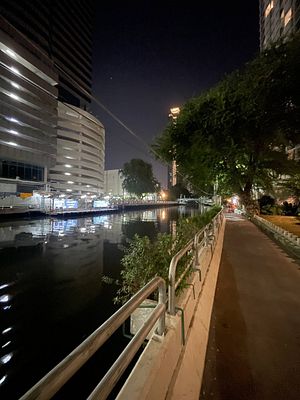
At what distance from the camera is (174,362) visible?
9.59 feet

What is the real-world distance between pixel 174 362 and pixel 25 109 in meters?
66.8

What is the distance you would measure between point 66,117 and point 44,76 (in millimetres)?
17512

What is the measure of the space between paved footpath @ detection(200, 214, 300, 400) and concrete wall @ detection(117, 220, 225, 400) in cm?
18

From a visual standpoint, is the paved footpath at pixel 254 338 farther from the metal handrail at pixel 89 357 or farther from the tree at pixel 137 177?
the tree at pixel 137 177

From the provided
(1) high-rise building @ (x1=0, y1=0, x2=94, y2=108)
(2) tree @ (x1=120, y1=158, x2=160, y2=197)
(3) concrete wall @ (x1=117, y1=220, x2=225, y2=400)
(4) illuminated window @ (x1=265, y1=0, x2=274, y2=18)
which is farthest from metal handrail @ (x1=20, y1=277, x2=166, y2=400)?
(2) tree @ (x1=120, y1=158, x2=160, y2=197)

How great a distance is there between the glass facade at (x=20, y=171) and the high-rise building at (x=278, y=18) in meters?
58.9

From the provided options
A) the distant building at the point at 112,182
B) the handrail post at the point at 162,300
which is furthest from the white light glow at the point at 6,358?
the distant building at the point at 112,182

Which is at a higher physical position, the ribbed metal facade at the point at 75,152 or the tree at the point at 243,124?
the ribbed metal facade at the point at 75,152

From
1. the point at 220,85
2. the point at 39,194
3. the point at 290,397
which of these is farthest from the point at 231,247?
the point at 39,194

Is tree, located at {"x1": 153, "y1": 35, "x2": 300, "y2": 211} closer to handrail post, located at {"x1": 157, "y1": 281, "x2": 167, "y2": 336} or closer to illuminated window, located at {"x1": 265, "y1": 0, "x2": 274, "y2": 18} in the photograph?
handrail post, located at {"x1": 157, "y1": 281, "x2": 167, "y2": 336}

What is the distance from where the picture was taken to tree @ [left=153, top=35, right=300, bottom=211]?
14.3 m

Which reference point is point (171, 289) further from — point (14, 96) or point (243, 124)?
point (14, 96)

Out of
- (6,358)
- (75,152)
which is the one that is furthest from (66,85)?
(6,358)

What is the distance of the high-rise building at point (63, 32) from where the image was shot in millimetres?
72250
